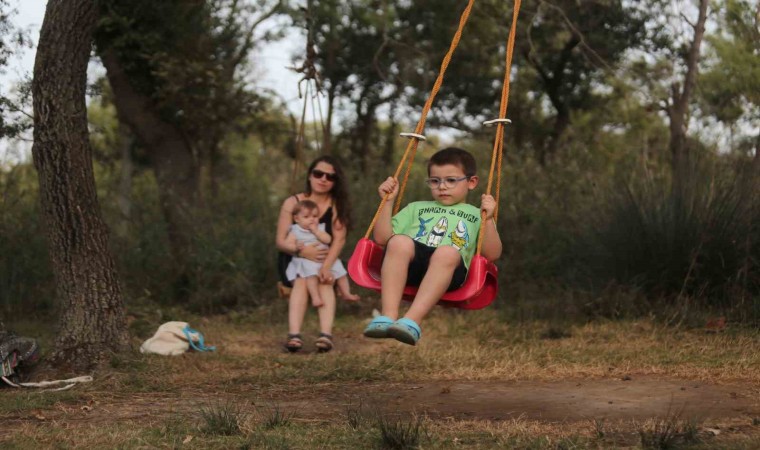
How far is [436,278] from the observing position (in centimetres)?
500

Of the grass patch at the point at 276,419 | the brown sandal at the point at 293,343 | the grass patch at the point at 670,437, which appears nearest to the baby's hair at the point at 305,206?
the brown sandal at the point at 293,343

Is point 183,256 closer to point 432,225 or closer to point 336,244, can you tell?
point 336,244

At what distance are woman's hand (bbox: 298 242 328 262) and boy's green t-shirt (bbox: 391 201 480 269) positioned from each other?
1.77 meters

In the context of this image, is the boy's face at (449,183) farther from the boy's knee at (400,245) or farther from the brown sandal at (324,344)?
the brown sandal at (324,344)

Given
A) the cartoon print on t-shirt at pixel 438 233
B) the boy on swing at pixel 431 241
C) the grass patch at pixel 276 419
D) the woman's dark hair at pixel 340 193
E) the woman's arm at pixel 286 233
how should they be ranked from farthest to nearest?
the woman's dark hair at pixel 340 193 → the woman's arm at pixel 286 233 → the cartoon print on t-shirt at pixel 438 233 → the boy on swing at pixel 431 241 → the grass patch at pixel 276 419

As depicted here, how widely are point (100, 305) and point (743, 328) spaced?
4765mm

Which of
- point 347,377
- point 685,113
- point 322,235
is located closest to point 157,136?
point 322,235

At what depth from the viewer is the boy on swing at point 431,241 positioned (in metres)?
4.94

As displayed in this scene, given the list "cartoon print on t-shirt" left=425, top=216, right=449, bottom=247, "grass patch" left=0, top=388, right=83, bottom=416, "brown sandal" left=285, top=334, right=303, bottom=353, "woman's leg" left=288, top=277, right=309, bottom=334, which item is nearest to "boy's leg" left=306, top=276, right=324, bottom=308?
"woman's leg" left=288, top=277, right=309, bottom=334

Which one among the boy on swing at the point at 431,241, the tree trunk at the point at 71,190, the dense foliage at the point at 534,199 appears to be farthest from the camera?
the dense foliage at the point at 534,199

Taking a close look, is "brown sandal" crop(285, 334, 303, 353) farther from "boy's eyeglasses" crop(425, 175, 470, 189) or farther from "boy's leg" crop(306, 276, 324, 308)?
"boy's eyeglasses" crop(425, 175, 470, 189)

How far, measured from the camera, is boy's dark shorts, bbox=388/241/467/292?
516 cm

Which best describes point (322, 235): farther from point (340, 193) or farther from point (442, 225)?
point (442, 225)

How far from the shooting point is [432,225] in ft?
17.5
